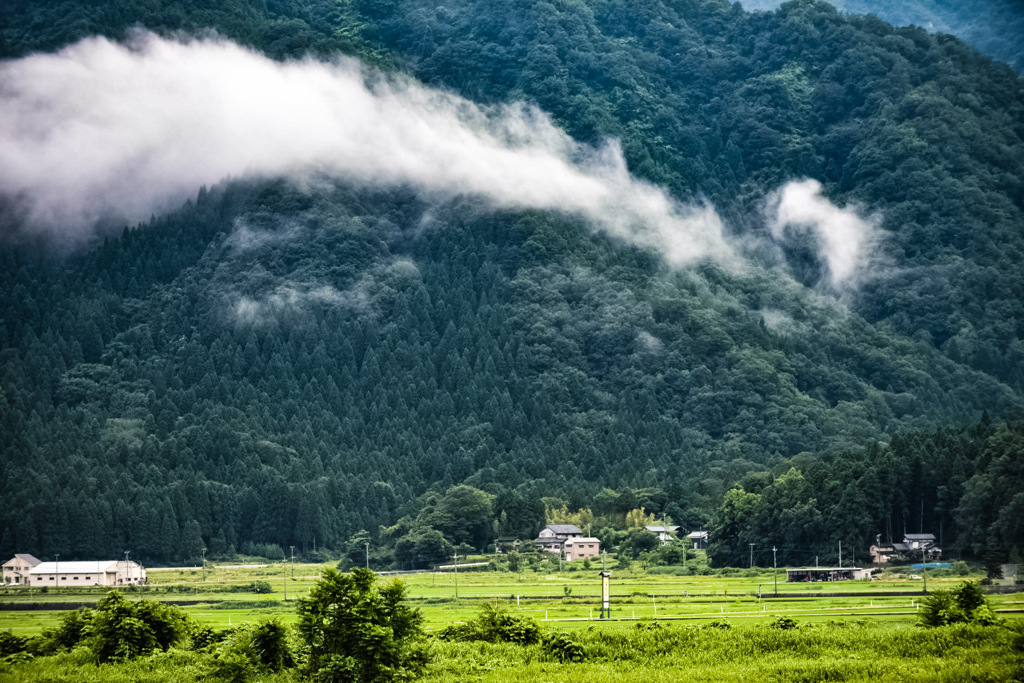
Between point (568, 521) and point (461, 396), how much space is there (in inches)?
2169

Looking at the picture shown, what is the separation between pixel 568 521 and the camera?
141750mm

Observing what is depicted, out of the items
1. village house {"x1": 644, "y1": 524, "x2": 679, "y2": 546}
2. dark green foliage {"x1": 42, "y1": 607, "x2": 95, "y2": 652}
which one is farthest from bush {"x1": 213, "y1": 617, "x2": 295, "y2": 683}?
village house {"x1": 644, "y1": 524, "x2": 679, "y2": 546}

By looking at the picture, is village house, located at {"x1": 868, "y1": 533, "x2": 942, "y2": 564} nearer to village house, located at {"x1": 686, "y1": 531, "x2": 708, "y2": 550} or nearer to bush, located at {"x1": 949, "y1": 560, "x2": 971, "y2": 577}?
bush, located at {"x1": 949, "y1": 560, "x2": 971, "y2": 577}

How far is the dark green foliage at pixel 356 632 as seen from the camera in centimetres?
4675

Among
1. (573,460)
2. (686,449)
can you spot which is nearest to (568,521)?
(573,460)

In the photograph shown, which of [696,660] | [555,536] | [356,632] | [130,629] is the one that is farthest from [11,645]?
[555,536]

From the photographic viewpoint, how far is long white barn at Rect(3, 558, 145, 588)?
123 meters


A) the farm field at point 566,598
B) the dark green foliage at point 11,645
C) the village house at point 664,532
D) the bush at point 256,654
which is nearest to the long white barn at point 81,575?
the farm field at point 566,598

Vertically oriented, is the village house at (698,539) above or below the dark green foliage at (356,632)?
above

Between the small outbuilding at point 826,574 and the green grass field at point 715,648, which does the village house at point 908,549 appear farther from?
the green grass field at point 715,648

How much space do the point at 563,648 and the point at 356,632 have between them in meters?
9.50

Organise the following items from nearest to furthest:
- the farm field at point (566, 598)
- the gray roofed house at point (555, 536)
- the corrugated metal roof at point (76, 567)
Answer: the farm field at point (566, 598) → the corrugated metal roof at point (76, 567) → the gray roofed house at point (555, 536)

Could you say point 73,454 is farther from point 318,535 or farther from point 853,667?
point 853,667

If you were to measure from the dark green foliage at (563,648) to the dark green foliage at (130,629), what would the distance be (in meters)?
17.9
